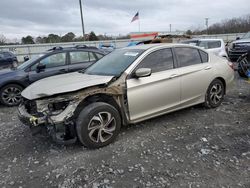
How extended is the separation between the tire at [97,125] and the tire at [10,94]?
12.4ft

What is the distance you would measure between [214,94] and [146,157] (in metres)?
2.70

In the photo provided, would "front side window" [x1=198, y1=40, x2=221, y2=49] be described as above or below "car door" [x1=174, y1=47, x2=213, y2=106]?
above

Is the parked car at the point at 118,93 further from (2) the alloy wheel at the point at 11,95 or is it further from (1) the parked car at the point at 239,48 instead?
(1) the parked car at the point at 239,48

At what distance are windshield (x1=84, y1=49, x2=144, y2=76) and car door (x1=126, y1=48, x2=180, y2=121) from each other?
207 mm

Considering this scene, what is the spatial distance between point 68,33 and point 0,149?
1586 inches

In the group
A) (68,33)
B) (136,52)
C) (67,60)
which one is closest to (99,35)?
(68,33)

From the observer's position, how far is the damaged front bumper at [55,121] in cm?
332

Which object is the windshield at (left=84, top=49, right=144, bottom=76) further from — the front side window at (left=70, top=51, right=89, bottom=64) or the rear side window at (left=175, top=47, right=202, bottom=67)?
the front side window at (left=70, top=51, right=89, bottom=64)

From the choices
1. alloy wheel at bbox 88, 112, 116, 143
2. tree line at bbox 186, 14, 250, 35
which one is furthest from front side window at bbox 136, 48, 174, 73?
tree line at bbox 186, 14, 250, 35

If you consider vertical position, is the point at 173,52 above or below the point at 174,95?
above

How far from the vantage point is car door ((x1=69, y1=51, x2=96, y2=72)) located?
22.9ft

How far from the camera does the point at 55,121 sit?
3.28 m

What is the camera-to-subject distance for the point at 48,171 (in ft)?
10.2

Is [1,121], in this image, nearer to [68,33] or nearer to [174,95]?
[174,95]
